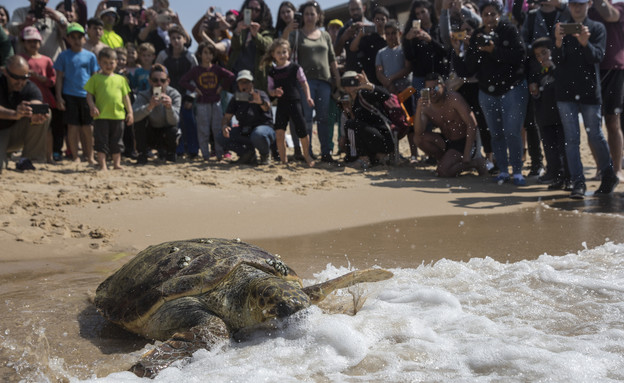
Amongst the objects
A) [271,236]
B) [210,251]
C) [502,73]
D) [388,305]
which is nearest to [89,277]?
[210,251]

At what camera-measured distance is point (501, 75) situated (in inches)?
271

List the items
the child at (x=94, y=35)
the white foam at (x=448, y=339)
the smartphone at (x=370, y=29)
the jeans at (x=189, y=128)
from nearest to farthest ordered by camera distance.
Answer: the white foam at (x=448, y=339) < the child at (x=94, y=35) < the smartphone at (x=370, y=29) < the jeans at (x=189, y=128)

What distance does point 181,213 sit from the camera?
542cm

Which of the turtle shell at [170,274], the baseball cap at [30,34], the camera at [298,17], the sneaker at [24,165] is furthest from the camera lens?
the camera at [298,17]

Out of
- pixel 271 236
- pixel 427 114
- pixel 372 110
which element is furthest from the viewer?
pixel 372 110

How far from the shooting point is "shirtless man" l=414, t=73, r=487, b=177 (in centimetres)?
762

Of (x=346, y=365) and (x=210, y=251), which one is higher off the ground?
(x=210, y=251)

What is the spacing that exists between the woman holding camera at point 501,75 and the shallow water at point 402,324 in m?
2.80

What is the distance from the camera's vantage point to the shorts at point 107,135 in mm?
7598

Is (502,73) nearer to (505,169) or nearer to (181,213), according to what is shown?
(505,169)

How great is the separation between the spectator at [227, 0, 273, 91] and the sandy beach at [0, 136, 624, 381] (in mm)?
Result: 2263

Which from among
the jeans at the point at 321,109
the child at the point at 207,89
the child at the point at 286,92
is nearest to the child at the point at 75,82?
the child at the point at 207,89

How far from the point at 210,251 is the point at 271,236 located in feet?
6.13

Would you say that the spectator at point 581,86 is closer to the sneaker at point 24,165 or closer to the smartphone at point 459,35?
the smartphone at point 459,35
